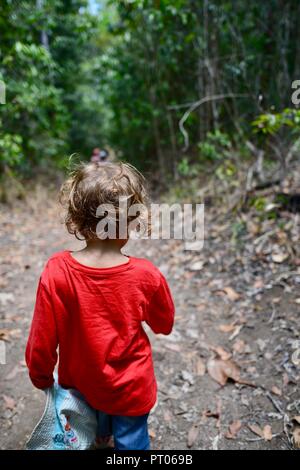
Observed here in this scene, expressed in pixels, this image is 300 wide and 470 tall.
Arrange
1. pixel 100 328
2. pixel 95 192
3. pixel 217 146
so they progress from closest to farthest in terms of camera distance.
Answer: pixel 95 192 → pixel 100 328 → pixel 217 146

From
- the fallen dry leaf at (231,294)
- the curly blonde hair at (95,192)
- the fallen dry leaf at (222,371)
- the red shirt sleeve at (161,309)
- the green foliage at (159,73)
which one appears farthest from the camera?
the green foliage at (159,73)

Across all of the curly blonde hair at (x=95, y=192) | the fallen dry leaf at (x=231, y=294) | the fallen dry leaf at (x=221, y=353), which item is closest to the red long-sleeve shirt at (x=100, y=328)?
the curly blonde hair at (x=95, y=192)

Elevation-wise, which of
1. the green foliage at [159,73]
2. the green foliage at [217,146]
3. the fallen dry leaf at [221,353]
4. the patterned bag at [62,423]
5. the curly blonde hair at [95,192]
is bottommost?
the fallen dry leaf at [221,353]

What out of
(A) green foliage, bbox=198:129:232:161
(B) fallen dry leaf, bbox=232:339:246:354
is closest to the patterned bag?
(B) fallen dry leaf, bbox=232:339:246:354

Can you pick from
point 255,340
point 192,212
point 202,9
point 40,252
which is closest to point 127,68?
point 202,9

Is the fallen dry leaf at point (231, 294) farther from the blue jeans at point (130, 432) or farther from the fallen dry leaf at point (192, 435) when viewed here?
the blue jeans at point (130, 432)

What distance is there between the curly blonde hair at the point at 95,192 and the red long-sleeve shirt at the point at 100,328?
157 mm

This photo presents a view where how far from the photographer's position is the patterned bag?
5.08ft

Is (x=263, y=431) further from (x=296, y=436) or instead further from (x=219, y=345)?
(x=219, y=345)

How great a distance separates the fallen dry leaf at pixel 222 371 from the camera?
2.60 m

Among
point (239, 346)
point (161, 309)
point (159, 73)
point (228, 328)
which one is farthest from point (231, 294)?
point (159, 73)

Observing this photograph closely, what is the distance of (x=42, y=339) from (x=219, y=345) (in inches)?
76.5

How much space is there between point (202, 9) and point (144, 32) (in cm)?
159

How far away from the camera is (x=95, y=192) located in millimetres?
1342
